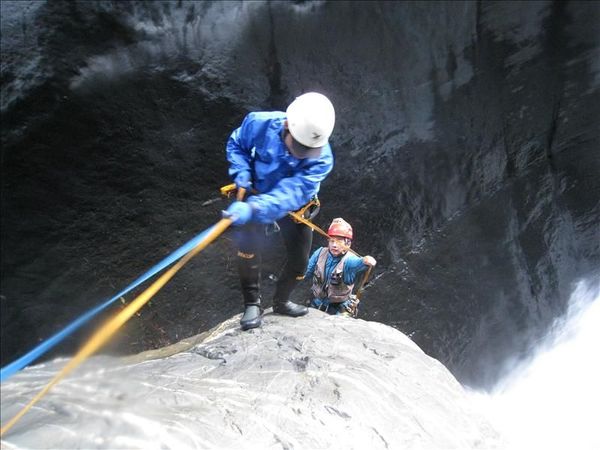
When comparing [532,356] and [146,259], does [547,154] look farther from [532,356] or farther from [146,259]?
[146,259]

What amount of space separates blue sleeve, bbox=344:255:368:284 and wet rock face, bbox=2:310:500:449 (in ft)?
1.31

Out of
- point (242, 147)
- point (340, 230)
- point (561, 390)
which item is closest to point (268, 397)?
point (242, 147)

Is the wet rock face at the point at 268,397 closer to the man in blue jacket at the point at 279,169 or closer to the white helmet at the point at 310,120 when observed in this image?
the man in blue jacket at the point at 279,169

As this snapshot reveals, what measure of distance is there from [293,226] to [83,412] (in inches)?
67.6

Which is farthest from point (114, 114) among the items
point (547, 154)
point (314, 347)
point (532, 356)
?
point (532, 356)

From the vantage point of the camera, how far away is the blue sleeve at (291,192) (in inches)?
108

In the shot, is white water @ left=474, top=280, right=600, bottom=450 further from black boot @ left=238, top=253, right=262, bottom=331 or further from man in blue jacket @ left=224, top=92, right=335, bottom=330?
man in blue jacket @ left=224, top=92, right=335, bottom=330

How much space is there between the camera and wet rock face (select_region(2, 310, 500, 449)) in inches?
80.4

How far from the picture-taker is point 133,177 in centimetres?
421

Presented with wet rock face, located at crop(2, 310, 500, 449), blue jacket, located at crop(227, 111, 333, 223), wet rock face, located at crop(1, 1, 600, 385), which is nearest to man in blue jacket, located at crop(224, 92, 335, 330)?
blue jacket, located at crop(227, 111, 333, 223)

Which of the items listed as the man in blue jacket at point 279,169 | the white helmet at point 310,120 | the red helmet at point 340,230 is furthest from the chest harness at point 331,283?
the white helmet at point 310,120

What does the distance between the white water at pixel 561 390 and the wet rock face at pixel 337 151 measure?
0.54 m

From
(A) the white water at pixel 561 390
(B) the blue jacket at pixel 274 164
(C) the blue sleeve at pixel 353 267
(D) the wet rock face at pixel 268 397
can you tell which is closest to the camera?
(D) the wet rock face at pixel 268 397

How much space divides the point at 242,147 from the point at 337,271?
1.51 meters
